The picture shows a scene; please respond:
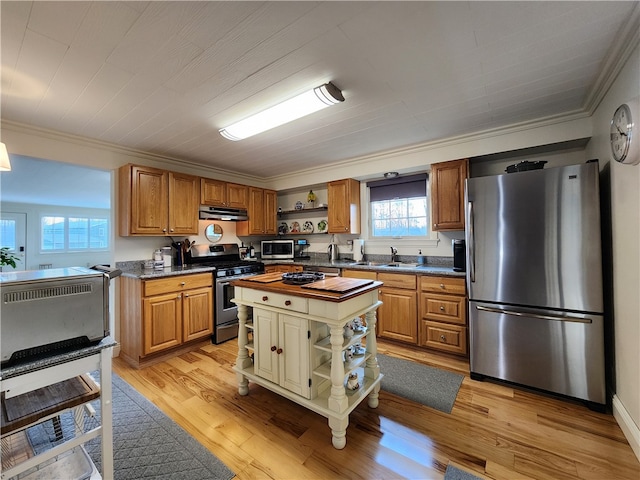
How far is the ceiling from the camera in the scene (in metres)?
1.29

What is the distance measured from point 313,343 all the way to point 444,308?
1677 millimetres


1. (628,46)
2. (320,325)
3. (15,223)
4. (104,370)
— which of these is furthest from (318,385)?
(15,223)

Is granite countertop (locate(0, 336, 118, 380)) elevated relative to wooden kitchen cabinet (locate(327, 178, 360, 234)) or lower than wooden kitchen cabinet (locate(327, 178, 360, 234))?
lower

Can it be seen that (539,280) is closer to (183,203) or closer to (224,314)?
(224,314)

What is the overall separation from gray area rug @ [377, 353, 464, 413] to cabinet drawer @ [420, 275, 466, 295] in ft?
2.54

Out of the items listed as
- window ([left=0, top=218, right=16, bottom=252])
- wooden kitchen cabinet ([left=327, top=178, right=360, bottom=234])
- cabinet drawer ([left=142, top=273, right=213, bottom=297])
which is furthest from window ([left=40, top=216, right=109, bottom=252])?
wooden kitchen cabinet ([left=327, top=178, right=360, bottom=234])

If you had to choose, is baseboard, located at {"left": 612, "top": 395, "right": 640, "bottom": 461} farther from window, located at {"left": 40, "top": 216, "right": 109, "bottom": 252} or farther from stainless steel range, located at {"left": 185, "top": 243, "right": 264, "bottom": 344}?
window, located at {"left": 40, "top": 216, "right": 109, "bottom": 252}

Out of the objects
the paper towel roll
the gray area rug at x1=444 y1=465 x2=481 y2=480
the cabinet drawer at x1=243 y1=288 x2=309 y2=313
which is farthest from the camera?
the paper towel roll

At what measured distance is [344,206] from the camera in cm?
390

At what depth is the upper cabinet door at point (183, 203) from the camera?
10.9 feet

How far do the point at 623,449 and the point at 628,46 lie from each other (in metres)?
2.35

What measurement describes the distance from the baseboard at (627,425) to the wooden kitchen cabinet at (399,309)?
151 centimetres

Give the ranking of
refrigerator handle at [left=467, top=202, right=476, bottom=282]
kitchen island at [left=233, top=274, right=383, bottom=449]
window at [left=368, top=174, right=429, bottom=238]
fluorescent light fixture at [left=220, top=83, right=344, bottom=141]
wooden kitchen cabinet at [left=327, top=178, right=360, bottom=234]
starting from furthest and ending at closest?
wooden kitchen cabinet at [left=327, top=178, right=360, bottom=234], window at [left=368, top=174, right=429, bottom=238], refrigerator handle at [left=467, top=202, right=476, bottom=282], fluorescent light fixture at [left=220, top=83, right=344, bottom=141], kitchen island at [left=233, top=274, right=383, bottom=449]

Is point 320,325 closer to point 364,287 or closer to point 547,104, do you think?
point 364,287
